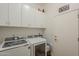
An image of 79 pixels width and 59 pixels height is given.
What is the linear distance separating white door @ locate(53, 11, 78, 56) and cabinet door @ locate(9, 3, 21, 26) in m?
1.03

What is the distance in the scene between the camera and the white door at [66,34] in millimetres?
1816

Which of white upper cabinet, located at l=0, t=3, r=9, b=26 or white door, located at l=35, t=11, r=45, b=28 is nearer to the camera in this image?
white upper cabinet, located at l=0, t=3, r=9, b=26

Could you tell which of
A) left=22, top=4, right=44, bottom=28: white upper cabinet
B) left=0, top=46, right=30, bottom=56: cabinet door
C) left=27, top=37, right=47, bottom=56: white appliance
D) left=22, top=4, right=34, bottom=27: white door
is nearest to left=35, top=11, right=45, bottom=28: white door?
left=22, top=4, right=44, bottom=28: white upper cabinet

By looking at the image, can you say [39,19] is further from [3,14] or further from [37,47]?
[3,14]

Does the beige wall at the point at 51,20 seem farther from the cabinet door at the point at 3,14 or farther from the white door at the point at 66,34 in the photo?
the cabinet door at the point at 3,14

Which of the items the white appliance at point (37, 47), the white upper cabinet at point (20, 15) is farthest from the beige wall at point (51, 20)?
the white upper cabinet at point (20, 15)

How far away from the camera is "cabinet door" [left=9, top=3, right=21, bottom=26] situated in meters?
1.74

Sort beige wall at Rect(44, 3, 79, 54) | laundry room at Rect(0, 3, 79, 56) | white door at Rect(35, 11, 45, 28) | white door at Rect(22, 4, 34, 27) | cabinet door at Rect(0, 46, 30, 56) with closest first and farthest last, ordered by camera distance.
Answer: cabinet door at Rect(0, 46, 30, 56) < laundry room at Rect(0, 3, 79, 56) < white door at Rect(22, 4, 34, 27) < beige wall at Rect(44, 3, 79, 54) < white door at Rect(35, 11, 45, 28)

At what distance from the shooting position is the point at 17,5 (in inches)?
74.3

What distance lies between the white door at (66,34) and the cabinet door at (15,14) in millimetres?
1033

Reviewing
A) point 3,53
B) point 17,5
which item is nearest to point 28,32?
point 17,5

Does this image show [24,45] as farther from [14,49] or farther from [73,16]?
[73,16]

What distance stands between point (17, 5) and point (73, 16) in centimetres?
135

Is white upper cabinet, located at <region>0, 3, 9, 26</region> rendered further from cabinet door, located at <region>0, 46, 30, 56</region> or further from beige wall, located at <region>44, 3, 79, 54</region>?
beige wall, located at <region>44, 3, 79, 54</region>
